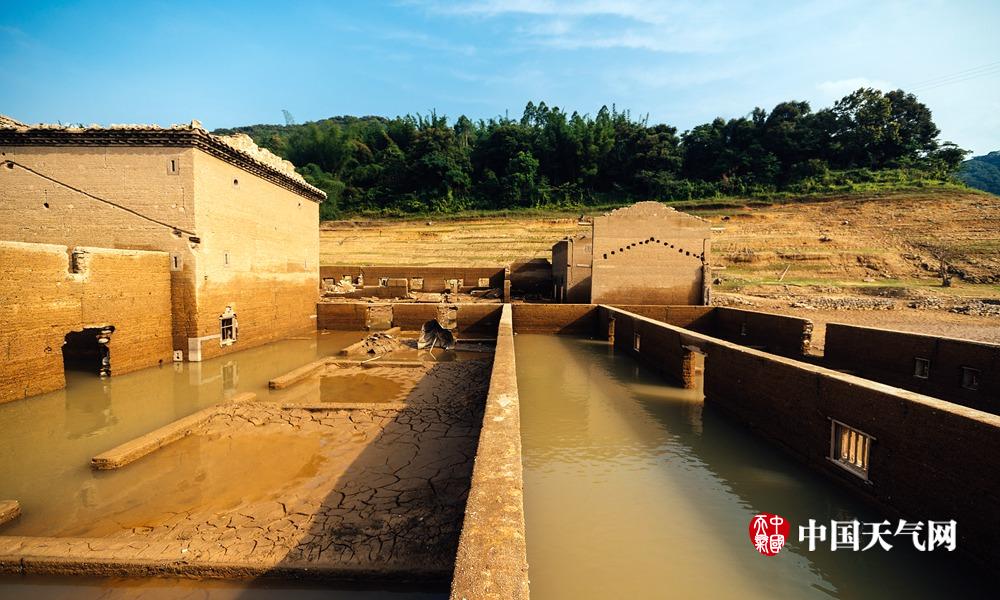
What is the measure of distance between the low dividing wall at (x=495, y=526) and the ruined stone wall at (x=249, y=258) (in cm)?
1020

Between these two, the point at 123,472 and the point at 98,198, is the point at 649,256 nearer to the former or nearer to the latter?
the point at 123,472

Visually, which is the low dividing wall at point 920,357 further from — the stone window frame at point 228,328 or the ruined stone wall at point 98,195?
the ruined stone wall at point 98,195

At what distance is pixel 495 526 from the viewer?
2.75m

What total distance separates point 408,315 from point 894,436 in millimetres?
14716

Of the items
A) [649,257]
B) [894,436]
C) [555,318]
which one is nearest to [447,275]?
[555,318]

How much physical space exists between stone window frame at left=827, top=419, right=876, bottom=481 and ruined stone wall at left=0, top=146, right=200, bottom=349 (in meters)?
13.4

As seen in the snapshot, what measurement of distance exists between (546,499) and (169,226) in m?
11.3

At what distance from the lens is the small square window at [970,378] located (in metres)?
7.19

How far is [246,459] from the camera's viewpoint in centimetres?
561

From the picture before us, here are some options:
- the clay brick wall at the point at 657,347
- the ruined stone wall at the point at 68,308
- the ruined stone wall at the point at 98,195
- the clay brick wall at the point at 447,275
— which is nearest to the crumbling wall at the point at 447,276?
the clay brick wall at the point at 447,275

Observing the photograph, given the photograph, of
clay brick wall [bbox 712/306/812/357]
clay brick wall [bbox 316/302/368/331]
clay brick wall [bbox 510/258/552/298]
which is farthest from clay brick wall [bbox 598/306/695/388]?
clay brick wall [bbox 510/258/552/298]

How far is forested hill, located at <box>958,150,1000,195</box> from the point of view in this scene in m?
79.4

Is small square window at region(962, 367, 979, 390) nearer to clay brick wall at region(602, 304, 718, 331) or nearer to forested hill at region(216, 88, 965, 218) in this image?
clay brick wall at region(602, 304, 718, 331)

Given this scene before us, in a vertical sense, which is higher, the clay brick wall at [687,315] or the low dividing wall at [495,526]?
the clay brick wall at [687,315]
